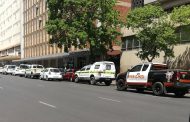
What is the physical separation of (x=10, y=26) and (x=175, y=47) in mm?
86628

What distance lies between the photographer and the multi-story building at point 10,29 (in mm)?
106250

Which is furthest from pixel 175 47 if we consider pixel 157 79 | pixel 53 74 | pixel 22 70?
pixel 22 70

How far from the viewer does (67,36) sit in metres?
44.6

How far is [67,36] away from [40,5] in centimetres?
4242

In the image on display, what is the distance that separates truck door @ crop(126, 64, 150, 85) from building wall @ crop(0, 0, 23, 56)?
7827 centimetres

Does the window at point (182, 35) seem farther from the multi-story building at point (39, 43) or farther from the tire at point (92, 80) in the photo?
the multi-story building at point (39, 43)

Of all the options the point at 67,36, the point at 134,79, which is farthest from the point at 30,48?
the point at 134,79

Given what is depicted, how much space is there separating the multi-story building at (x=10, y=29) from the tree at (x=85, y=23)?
58489 millimetres

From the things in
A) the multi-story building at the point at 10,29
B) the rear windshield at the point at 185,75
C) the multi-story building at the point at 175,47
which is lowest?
the rear windshield at the point at 185,75

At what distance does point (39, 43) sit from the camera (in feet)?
282

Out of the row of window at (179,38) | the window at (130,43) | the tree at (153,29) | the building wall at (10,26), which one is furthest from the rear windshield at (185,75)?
the building wall at (10,26)

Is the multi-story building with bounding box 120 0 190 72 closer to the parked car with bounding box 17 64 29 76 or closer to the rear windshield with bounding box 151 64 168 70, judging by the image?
the rear windshield with bounding box 151 64 168 70

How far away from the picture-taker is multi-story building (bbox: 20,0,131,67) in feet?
218

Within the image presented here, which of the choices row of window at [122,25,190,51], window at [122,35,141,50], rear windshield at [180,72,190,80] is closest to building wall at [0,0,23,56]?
window at [122,35,141,50]
